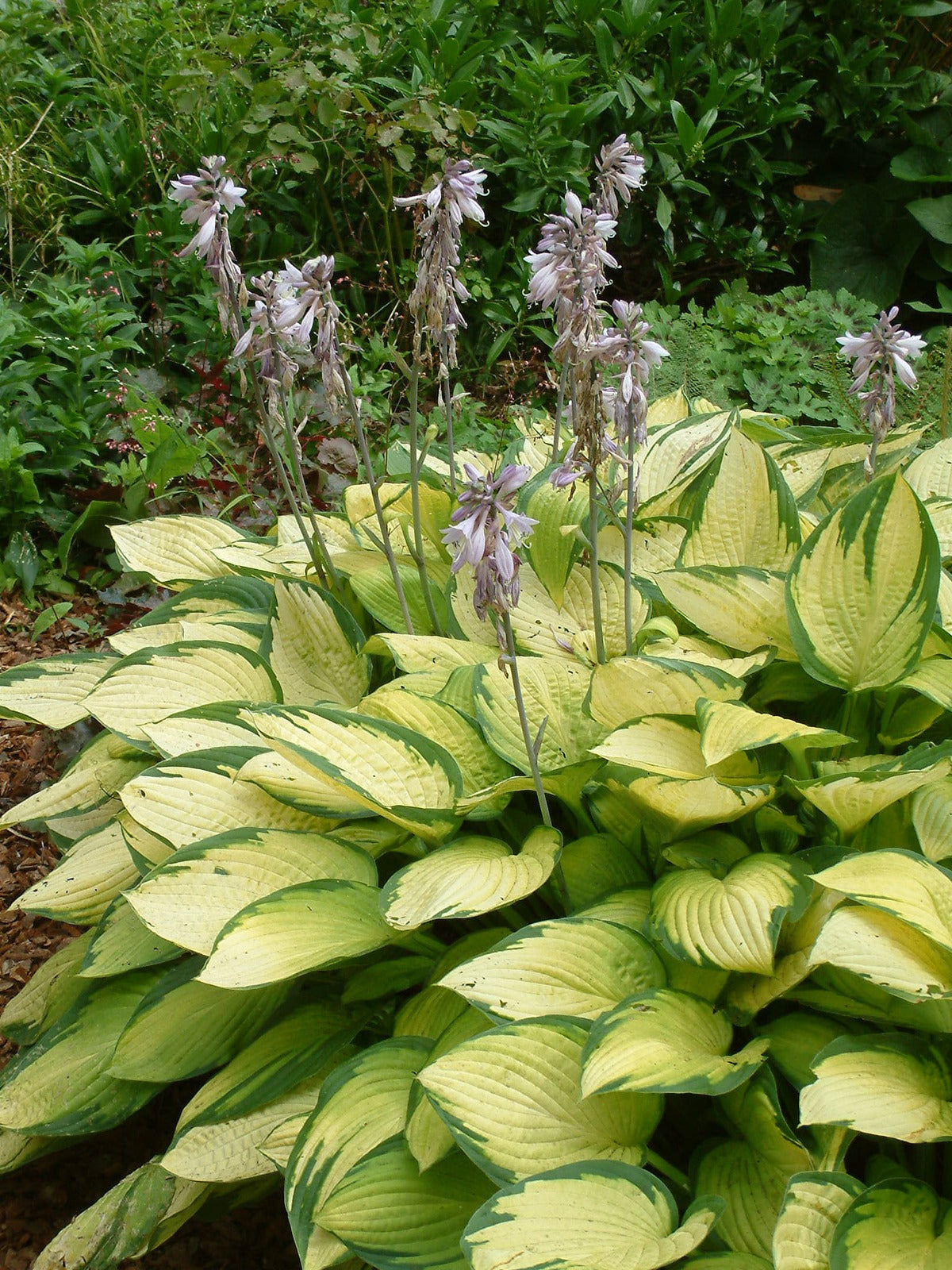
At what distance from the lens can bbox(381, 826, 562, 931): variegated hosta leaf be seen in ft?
4.94

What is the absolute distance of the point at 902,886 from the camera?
1428mm

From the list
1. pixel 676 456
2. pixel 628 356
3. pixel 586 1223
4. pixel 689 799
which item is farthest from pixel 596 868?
pixel 676 456

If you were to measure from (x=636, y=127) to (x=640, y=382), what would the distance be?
329 centimetres

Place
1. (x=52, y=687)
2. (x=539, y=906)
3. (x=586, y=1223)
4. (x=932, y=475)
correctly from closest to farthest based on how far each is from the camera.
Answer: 1. (x=586, y=1223)
2. (x=539, y=906)
3. (x=52, y=687)
4. (x=932, y=475)

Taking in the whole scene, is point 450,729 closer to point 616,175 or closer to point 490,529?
point 490,529

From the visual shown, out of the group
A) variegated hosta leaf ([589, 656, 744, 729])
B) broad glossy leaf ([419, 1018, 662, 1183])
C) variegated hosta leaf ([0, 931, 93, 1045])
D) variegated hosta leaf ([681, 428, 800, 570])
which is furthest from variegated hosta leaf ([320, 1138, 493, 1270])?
variegated hosta leaf ([681, 428, 800, 570])

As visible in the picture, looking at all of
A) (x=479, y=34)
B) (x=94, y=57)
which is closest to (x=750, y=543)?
(x=479, y=34)

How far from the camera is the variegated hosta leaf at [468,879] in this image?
151 cm

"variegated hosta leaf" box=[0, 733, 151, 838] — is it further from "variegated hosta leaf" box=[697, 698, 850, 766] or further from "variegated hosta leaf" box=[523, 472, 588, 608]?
"variegated hosta leaf" box=[697, 698, 850, 766]

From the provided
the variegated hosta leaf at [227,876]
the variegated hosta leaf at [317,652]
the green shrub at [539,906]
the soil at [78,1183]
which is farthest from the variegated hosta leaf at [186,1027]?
the variegated hosta leaf at [317,652]

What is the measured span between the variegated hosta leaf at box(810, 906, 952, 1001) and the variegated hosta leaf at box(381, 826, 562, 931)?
41 centimetres

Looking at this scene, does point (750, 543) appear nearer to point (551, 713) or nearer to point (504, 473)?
point (551, 713)

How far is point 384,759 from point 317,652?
0.49 m

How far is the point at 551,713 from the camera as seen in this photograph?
6.24ft
